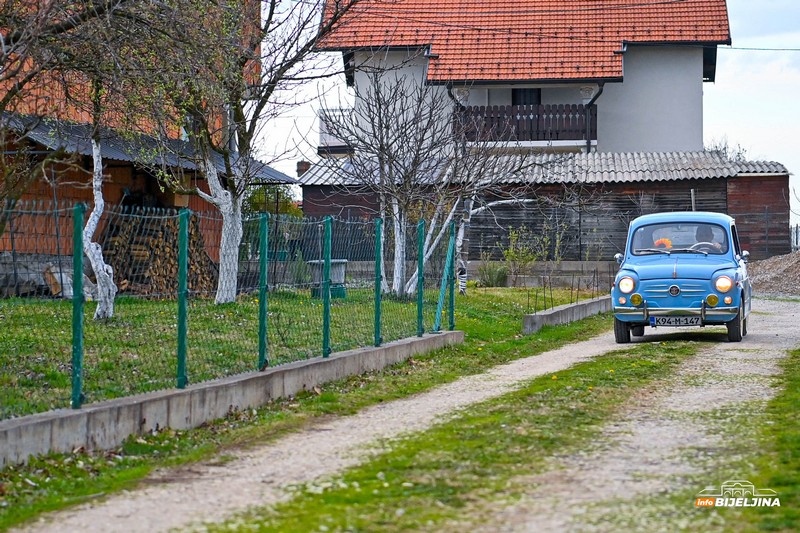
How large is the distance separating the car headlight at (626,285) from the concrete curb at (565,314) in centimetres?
301

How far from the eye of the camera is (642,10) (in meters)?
44.9

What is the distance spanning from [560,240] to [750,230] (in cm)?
932

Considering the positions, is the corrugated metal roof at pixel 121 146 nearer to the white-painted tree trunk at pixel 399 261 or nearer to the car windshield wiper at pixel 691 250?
the white-painted tree trunk at pixel 399 261

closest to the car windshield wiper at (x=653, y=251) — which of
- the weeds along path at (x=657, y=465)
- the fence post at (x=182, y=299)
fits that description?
the weeds along path at (x=657, y=465)

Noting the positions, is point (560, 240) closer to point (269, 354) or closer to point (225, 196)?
point (225, 196)

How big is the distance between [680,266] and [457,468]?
34.2 ft

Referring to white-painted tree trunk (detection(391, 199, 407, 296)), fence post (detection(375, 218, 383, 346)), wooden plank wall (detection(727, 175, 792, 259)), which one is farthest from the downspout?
fence post (detection(375, 218, 383, 346))

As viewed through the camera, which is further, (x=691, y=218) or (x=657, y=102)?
(x=657, y=102)

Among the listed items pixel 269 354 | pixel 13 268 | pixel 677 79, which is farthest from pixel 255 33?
pixel 677 79

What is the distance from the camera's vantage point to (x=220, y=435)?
912 cm

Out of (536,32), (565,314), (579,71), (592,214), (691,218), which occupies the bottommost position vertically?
(565,314)

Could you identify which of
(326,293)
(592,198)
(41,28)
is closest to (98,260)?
(326,293)

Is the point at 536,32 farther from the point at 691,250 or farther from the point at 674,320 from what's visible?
the point at 674,320

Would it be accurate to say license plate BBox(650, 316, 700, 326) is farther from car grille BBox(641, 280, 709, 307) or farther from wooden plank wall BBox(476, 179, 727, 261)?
wooden plank wall BBox(476, 179, 727, 261)
